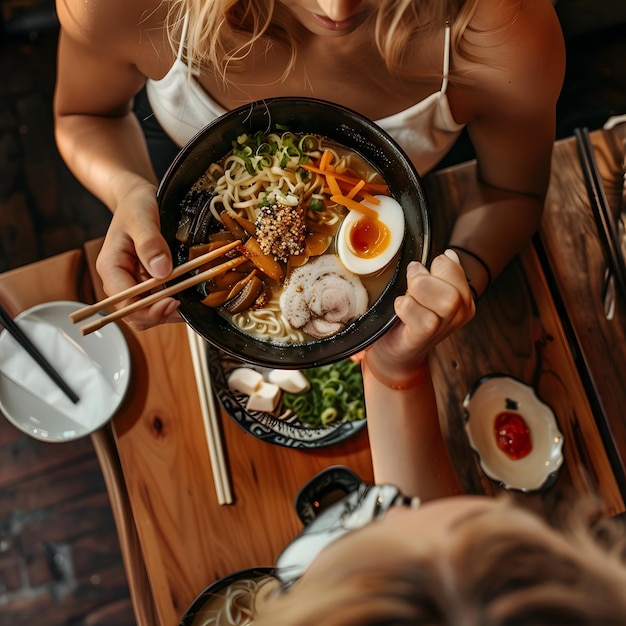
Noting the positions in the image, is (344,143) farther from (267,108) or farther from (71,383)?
(71,383)

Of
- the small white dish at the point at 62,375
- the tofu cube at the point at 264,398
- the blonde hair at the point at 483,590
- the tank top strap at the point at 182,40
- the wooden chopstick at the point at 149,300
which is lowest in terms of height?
the blonde hair at the point at 483,590

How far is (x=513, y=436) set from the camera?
1420 millimetres

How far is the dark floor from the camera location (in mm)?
2010

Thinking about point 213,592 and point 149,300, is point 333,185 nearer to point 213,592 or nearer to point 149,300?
point 149,300

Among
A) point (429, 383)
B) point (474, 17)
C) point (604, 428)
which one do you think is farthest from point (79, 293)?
point (604, 428)

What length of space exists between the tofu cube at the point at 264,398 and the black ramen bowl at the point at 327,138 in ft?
0.84

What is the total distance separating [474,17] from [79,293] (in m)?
1.15

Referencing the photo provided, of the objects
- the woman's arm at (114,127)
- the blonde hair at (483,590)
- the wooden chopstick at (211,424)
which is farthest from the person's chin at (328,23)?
the blonde hair at (483,590)

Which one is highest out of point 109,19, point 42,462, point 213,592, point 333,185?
point 109,19

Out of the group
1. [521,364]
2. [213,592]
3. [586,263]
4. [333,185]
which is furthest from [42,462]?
[586,263]

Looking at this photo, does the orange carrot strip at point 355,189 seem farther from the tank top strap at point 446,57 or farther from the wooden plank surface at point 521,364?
the wooden plank surface at point 521,364

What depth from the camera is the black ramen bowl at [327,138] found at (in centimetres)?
105

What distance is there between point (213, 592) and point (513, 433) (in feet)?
2.73

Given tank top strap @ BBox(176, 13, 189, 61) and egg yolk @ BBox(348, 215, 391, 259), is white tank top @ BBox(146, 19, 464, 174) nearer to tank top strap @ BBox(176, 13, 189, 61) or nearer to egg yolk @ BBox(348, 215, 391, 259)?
tank top strap @ BBox(176, 13, 189, 61)
